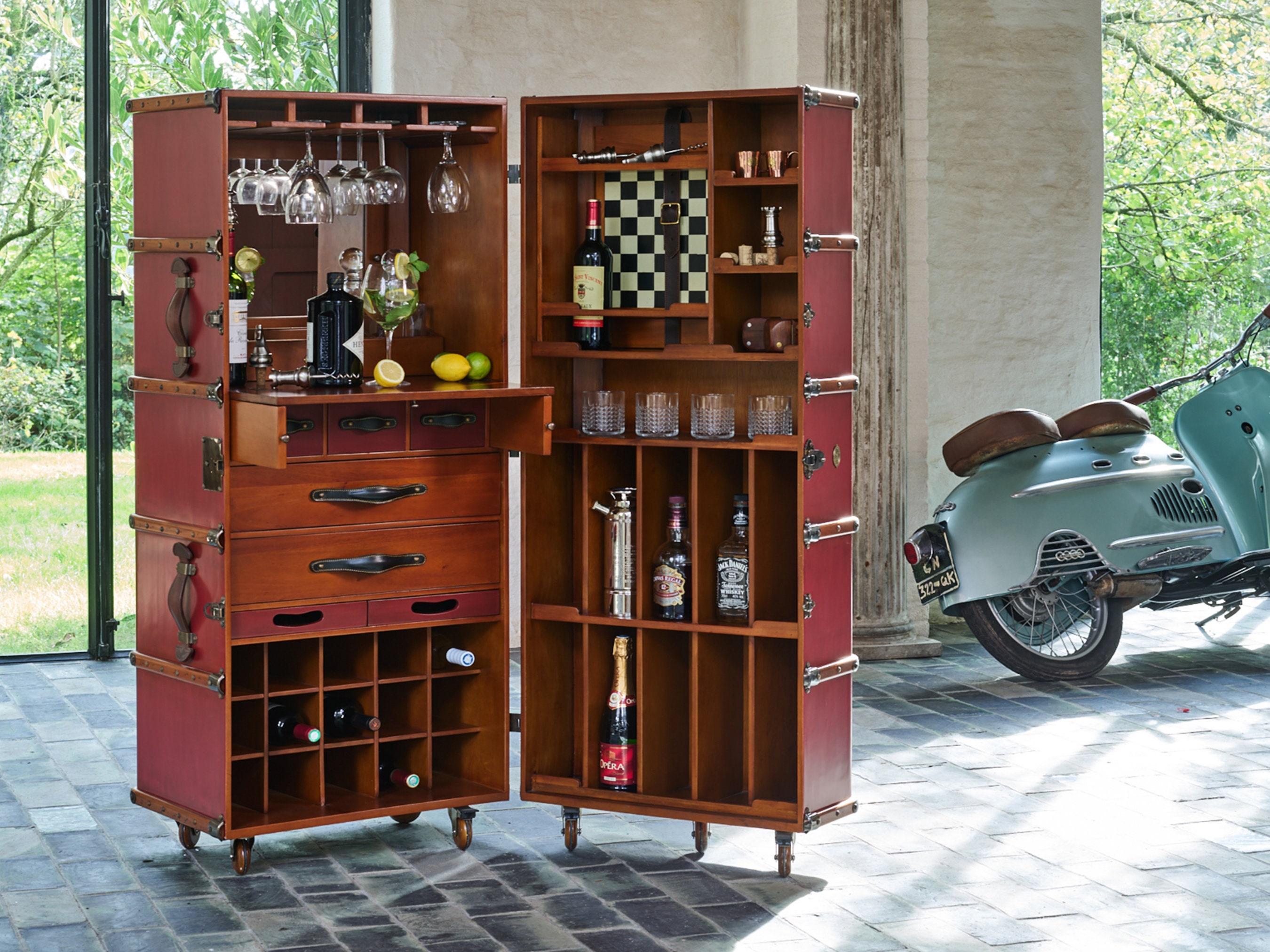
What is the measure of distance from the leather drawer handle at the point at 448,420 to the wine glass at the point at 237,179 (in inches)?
30.1

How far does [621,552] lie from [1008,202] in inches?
153

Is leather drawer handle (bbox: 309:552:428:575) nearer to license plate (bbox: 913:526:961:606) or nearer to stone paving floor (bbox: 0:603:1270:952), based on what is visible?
stone paving floor (bbox: 0:603:1270:952)

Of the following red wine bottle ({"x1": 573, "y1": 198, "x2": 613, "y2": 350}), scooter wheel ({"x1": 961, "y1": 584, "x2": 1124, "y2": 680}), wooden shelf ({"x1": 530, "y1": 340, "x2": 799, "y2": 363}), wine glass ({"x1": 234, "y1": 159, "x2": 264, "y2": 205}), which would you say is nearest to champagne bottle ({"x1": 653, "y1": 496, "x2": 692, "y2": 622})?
wooden shelf ({"x1": 530, "y1": 340, "x2": 799, "y2": 363})

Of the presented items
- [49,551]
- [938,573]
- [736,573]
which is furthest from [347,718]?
[49,551]

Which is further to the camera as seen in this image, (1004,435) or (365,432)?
(1004,435)

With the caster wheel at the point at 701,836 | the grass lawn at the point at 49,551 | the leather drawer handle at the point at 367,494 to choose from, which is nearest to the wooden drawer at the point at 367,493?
the leather drawer handle at the point at 367,494

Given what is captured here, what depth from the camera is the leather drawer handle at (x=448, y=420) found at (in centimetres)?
422

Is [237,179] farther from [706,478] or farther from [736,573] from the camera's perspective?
Answer: [736,573]

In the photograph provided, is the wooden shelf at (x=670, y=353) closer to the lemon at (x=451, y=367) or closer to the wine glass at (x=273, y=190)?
the lemon at (x=451, y=367)

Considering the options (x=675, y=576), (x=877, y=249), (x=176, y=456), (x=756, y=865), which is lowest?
(x=756, y=865)

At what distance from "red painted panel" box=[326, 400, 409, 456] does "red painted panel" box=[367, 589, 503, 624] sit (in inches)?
16.4

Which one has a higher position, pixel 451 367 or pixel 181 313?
pixel 181 313

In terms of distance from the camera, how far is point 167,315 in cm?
407

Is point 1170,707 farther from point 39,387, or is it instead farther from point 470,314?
point 39,387
